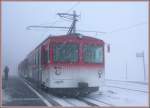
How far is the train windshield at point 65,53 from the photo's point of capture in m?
16.3

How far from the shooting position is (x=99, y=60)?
16.9 m

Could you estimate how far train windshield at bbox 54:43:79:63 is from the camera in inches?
641

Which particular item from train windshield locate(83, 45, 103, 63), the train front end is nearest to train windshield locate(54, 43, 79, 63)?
the train front end

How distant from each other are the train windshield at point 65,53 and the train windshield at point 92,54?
410 mm

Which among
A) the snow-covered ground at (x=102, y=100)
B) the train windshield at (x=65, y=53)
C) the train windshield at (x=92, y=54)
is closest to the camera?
the snow-covered ground at (x=102, y=100)

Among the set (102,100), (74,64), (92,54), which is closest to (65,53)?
(74,64)

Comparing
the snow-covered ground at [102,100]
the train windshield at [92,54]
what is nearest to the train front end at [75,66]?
the train windshield at [92,54]

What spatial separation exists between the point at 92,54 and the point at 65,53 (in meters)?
1.30

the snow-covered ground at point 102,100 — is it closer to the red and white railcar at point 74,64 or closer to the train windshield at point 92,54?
the red and white railcar at point 74,64

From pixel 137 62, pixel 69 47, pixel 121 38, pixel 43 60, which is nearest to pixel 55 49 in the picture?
pixel 69 47

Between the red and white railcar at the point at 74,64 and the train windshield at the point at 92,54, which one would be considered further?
the train windshield at the point at 92,54

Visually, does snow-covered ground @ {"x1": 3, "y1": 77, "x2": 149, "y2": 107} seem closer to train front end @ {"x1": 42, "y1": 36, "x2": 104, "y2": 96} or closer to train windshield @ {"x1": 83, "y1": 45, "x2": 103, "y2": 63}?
train front end @ {"x1": 42, "y1": 36, "x2": 104, "y2": 96}

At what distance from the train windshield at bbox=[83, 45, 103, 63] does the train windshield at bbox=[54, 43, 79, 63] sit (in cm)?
41

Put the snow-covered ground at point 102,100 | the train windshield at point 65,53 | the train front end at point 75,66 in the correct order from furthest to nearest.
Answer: the train windshield at point 65,53 < the train front end at point 75,66 < the snow-covered ground at point 102,100
